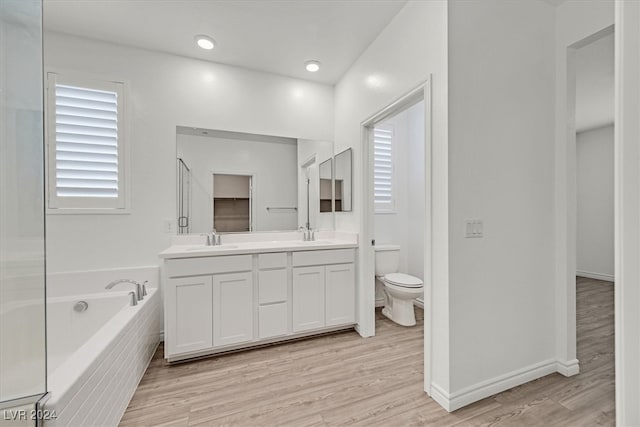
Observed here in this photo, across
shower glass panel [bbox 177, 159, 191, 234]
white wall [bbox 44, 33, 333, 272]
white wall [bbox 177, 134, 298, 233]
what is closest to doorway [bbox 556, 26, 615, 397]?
white wall [bbox 177, 134, 298, 233]

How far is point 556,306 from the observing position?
1.94 meters

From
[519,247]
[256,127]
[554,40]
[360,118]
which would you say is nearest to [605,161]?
[554,40]

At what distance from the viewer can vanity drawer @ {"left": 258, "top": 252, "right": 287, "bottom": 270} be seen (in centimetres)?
231

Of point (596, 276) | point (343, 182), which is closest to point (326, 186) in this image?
point (343, 182)

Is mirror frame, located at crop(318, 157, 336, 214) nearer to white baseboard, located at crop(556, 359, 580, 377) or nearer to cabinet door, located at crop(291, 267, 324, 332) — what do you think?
cabinet door, located at crop(291, 267, 324, 332)

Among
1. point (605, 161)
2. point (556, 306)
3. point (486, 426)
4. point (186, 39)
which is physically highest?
point (186, 39)

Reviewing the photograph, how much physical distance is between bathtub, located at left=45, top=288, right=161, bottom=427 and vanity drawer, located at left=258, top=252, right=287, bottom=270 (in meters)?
0.90

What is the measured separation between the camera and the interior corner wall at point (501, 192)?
1.61 metres

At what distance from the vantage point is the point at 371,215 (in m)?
→ 2.58

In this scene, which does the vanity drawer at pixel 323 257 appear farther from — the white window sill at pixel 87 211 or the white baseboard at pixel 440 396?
the white window sill at pixel 87 211

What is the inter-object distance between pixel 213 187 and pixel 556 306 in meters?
2.99

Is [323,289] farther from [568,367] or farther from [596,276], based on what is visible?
[596,276]

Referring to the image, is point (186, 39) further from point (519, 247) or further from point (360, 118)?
point (519, 247)

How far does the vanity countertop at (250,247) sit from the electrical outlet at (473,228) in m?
1.15
